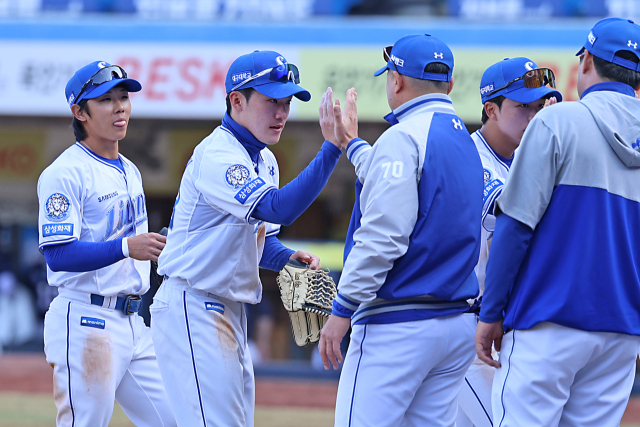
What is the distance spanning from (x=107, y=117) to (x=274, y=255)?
1079mm

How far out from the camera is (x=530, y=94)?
141 inches

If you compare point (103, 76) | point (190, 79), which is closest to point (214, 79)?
point (190, 79)

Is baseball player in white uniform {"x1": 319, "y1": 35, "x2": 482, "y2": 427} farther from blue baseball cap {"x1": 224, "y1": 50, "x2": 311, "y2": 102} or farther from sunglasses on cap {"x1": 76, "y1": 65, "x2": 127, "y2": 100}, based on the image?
sunglasses on cap {"x1": 76, "y1": 65, "x2": 127, "y2": 100}

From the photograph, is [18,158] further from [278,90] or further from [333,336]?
[333,336]

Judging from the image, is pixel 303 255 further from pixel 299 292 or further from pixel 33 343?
pixel 33 343

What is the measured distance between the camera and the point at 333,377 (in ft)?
31.9

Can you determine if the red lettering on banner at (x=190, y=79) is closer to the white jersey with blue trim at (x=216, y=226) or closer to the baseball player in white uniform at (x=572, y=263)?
the white jersey with blue trim at (x=216, y=226)

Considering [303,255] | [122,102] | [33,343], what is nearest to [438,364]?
[303,255]

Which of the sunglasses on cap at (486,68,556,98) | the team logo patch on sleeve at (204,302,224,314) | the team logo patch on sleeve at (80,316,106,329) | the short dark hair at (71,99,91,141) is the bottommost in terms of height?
the team logo patch on sleeve at (80,316,106,329)

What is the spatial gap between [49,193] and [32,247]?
942 cm

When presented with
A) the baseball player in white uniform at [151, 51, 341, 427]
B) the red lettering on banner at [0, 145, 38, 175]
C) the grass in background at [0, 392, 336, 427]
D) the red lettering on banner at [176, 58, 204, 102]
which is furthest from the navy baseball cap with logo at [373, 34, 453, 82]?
the red lettering on banner at [0, 145, 38, 175]

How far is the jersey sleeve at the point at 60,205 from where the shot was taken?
3.47m

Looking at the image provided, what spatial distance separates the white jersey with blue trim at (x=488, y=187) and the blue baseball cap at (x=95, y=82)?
1780mm

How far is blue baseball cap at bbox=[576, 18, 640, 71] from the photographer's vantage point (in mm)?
2623
